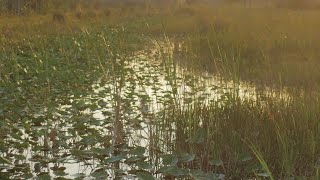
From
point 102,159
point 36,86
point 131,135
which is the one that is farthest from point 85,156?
point 36,86

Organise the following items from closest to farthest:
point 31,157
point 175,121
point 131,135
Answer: point 31,157 → point 175,121 → point 131,135

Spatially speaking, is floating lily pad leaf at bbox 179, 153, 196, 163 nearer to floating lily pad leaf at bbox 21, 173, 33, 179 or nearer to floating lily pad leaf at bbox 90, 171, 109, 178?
floating lily pad leaf at bbox 90, 171, 109, 178

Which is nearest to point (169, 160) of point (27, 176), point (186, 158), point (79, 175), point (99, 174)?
point (186, 158)

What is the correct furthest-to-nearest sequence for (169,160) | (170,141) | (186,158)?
(170,141) → (186,158) → (169,160)

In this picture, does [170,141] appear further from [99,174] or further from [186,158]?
[99,174]

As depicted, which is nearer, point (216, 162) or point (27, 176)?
point (27, 176)

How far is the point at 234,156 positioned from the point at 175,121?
0.85 m

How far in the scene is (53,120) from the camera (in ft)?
17.6

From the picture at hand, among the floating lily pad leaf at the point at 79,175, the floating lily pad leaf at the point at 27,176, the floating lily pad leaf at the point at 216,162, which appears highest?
the floating lily pad leaf at the point at 216,162

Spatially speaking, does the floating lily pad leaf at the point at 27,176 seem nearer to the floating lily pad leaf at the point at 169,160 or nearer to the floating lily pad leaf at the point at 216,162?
the floating lily pad leaf at the point at 169,160

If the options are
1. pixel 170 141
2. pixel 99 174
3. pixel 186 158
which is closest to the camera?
pixel 99 174

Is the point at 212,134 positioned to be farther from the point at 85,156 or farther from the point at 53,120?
the point at 53,120

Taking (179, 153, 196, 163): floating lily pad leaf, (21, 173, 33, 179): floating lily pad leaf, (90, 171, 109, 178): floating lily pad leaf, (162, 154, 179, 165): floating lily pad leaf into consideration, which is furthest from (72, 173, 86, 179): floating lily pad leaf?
(179, 153, 196, 163): floating lily pad leaf

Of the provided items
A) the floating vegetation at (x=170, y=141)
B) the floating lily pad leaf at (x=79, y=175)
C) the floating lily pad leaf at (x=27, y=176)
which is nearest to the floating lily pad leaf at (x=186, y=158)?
the floating vegetation at (x=170, y=141)
